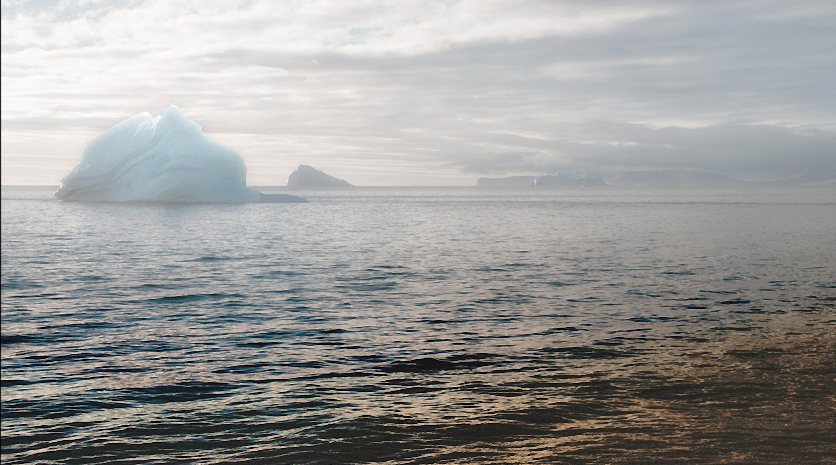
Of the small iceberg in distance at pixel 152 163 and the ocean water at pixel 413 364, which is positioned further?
the small iceberg in distance at pixel 152 163

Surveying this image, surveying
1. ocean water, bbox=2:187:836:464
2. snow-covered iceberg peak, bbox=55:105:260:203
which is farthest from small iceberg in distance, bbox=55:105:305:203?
ocean water, bbox=2:187:836:464

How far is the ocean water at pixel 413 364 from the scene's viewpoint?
8305 millimetres

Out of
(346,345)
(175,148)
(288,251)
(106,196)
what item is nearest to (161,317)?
(346,345)

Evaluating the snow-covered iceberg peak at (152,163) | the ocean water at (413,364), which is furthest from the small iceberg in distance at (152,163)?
the ocean water at (413,364)

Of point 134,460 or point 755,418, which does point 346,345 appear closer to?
point 134,460

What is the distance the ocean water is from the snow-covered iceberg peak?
45.5m

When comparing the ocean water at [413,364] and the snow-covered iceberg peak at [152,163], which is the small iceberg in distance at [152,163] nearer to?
the snow-covered iceberg peak at [152,163]

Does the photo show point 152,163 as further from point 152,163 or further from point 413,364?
point 413,364

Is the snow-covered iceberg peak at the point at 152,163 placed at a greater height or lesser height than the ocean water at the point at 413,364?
greater

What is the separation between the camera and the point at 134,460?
7.84m

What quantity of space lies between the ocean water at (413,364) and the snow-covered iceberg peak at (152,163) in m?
45.5

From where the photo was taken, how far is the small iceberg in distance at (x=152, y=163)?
72125 millimetres

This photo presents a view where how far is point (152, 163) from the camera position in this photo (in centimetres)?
7412

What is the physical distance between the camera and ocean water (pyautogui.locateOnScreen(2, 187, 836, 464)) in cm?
830
